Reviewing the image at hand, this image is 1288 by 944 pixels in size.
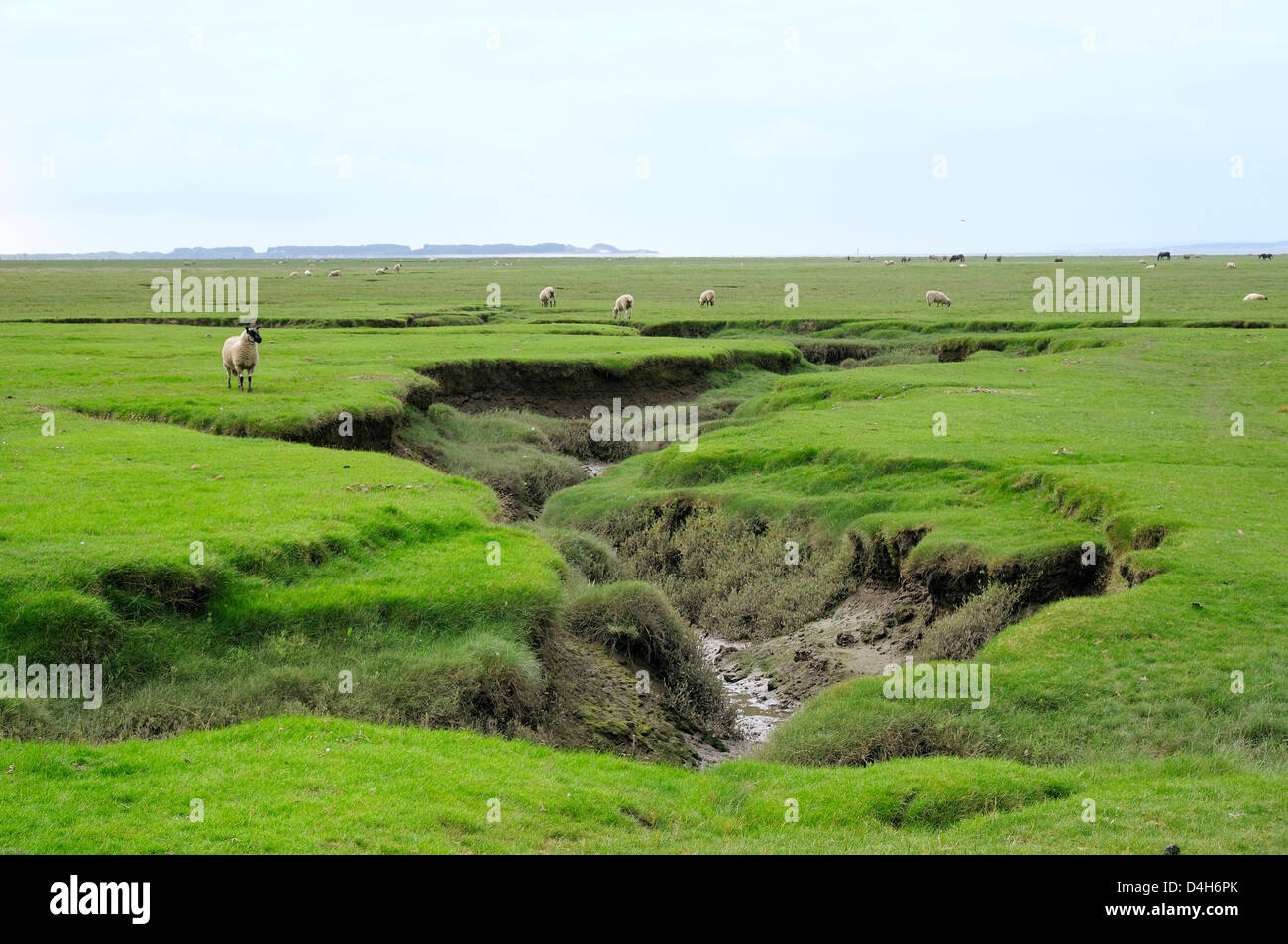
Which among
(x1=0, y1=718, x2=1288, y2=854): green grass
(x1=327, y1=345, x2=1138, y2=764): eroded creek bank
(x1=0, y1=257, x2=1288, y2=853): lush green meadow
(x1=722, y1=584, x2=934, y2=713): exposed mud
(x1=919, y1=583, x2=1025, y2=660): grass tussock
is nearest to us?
(x1=0, y1=718, x2=1288, y2=854): green grass

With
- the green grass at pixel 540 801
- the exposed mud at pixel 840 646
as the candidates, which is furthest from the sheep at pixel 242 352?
the green grass at pixel 540 801

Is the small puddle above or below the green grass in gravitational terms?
below

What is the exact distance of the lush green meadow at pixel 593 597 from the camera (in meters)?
12.3

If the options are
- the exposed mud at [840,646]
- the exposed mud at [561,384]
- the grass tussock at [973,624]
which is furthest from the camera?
the exposed mud at [561,384]

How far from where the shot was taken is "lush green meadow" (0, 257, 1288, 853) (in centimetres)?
1226

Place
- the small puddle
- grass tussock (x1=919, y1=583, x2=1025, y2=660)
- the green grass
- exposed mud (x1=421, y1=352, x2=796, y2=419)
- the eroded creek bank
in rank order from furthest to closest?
exposed mud (x1=421, y1=352, x2=796, y2=419) < grass tussock (x1=919, y1=583, x2=1025, y2=660) < the small puddle < the eroded creek bank < the green grass

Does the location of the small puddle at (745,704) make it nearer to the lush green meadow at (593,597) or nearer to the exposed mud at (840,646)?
the exposed mud at (840,646)

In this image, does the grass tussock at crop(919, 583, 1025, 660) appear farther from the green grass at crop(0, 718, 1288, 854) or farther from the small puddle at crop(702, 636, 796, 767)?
the green grass at crop(0, 718, 1288, 854)

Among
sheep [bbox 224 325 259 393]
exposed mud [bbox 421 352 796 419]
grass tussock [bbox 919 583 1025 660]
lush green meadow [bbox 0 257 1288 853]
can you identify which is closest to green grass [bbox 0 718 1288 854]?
lush green meadow [bbox 0 257 1288 853]

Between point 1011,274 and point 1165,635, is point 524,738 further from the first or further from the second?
point 1011,274

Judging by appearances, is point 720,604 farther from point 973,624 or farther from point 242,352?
point 242,352

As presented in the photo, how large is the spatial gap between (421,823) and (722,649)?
13720mm

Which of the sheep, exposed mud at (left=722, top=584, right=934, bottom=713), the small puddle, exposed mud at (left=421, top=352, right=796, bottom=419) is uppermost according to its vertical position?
the sheep
